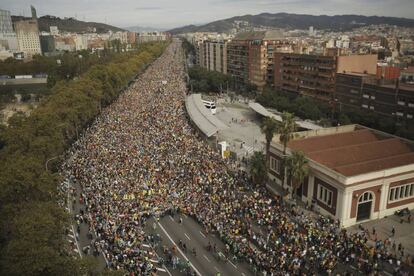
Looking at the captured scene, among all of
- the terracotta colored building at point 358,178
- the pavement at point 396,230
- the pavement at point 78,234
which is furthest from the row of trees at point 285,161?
the pavement at point 78,234

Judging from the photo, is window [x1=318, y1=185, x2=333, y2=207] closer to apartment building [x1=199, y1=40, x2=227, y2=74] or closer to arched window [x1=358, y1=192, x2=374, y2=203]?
arched window [x1=358, y1=192, x2=374, y2=203]

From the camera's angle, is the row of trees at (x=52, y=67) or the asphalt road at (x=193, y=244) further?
the row of trees at (x=52, y=67)

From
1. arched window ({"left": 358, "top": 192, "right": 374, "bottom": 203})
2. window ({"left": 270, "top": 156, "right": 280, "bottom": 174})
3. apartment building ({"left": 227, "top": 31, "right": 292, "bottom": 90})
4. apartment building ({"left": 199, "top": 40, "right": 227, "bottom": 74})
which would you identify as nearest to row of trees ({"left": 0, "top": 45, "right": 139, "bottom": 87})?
apartment building ({"left": 199, "top": 40, "right": 227, "bottom": 74})

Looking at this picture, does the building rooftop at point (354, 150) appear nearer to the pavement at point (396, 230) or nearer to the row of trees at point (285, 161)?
the row of trees at point (285, 161)

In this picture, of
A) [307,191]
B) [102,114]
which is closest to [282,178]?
[307,191]

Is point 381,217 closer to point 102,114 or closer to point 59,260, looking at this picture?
point 59,260

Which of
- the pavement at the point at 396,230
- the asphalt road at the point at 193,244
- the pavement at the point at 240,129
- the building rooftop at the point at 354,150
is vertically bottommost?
the pavement at the point at 240,129

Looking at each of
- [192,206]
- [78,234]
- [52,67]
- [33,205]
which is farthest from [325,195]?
[52,67]
